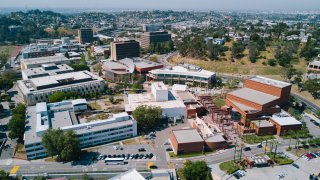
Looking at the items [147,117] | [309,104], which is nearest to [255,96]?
[309,104]

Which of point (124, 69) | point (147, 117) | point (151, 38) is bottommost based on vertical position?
point (147, 117)

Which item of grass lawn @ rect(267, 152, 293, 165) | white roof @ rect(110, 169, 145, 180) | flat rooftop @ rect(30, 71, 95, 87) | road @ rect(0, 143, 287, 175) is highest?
flat rooftop @ rect(30, 71, 95, 87)

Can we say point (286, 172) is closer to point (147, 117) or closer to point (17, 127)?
point (147, 117)

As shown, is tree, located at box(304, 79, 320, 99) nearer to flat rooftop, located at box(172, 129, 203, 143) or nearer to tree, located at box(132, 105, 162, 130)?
flat rooftop, located at box(172, 129, 203, 143)

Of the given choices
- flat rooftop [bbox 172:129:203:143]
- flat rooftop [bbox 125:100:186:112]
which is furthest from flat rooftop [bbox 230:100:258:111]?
flat rooftop [bbox 172:129:203:143]

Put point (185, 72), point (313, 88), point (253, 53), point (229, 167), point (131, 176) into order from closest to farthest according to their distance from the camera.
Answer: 1. point (131, 176)
2. point (229, 167)
3. point (313, 88)
4. point (185, 72)
5. point (253, 53)

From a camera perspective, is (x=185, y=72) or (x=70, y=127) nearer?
(x=70, y=127)

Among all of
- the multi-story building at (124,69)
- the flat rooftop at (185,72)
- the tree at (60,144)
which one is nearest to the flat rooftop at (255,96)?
the flat rooftop at (185,72)

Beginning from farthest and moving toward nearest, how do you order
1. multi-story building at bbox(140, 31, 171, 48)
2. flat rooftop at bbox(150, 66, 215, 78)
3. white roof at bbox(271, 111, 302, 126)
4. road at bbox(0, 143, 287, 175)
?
multi-story building at bbox(140, 31, 171, 48), flat rooftop at bbox(150, 66, 215, 78), white roof at bbox(271, 111, 302, 126), road at bbox(0, 143, 287, 175)

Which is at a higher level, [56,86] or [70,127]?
[56,86]
